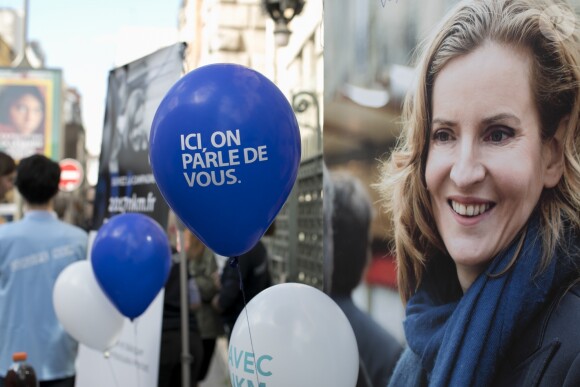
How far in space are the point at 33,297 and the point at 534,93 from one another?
2915mm

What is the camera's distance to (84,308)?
12.0 ft

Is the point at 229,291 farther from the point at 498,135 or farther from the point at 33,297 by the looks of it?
the point at 498,135

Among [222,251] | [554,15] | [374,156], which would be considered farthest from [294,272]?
[554,15]

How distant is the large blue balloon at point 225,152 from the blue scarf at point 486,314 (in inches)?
26.0

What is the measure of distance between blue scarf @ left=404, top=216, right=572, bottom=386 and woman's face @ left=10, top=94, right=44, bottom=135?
839 cm

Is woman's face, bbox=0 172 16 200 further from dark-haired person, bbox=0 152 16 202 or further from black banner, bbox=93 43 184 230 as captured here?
black banner, bbox=93 43 184 230

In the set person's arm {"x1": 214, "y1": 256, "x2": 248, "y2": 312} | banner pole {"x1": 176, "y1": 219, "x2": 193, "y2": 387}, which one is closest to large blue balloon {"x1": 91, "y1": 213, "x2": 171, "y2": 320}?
banner pole {"x1": 176, "y1": 219, "x2": 193, "y2": 387}

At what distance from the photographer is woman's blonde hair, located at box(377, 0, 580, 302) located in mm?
1965

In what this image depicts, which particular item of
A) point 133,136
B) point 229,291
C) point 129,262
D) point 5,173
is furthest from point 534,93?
point 5,173

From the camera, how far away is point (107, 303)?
374 cm

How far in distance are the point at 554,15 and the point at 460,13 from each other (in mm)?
364

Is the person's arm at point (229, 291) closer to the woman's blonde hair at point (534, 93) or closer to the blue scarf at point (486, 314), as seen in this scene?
the woman's blonde hair at point (534, 93)

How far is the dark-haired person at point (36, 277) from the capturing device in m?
3.92

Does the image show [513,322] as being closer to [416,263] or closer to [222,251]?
[416,263]
